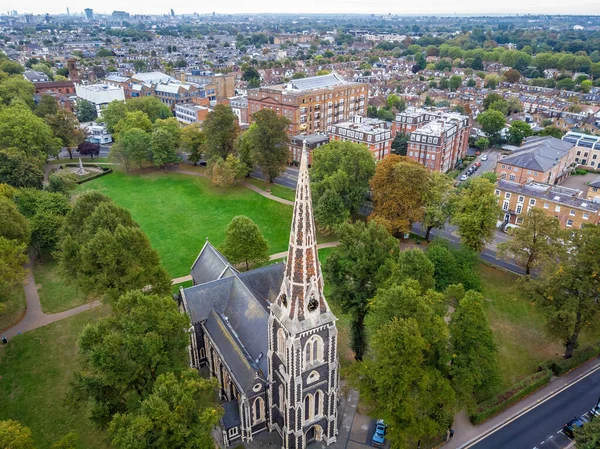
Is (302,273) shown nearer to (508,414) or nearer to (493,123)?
(508,414)

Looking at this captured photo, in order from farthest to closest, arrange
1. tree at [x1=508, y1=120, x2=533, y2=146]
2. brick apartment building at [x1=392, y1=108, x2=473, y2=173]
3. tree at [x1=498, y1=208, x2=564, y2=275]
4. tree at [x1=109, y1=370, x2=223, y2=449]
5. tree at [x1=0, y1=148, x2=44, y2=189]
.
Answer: tree at [x1=508, y1=120, x2=533, y2=146] → brick apartment building at [x1=392, y1=108, x2=473, y2=173] → tree at [x1=0, y1=148, x2=44, y2=189] → tree at [x1=498, y1=208, x2=564, y2=275] → tree at [x1=109, y1=370, x2=223, y2=449]

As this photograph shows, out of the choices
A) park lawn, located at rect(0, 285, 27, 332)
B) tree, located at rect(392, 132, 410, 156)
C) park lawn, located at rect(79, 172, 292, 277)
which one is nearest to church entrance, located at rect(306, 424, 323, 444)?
park lawn, located at rect(79, 172, 292, 277)

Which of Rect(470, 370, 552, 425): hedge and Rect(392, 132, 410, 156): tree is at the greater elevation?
Rect(392, 132, 410, 156): tree

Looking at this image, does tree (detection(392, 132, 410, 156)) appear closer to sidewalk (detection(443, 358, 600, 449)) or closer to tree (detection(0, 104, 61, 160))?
sidewalk (detection(443, 358, 600, 449))

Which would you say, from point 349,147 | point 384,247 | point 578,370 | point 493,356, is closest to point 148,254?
point 384,247

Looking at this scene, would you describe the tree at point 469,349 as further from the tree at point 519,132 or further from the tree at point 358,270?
the tree at point 519,132

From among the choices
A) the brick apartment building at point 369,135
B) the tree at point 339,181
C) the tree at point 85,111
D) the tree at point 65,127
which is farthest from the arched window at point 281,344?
the tree at point 85,111

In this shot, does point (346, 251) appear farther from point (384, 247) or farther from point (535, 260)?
point (535, 260)
